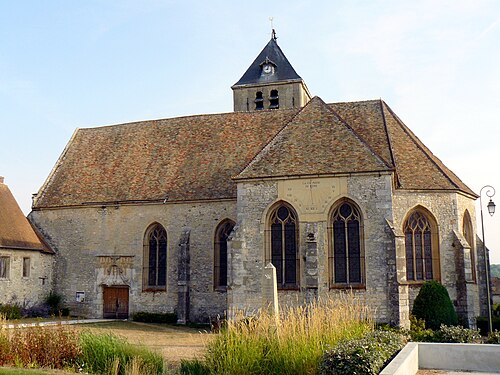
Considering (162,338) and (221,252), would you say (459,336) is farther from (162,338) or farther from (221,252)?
(221,252)

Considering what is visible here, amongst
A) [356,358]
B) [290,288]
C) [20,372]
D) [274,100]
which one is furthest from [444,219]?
[20,372]

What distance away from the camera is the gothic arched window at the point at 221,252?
2245 cm

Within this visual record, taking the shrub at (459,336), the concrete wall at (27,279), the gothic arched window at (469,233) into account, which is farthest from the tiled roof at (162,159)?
the shrub at (459,336)

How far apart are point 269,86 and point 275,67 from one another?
1.56 meters

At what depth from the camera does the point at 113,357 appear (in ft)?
35.5

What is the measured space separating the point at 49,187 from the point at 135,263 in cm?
638

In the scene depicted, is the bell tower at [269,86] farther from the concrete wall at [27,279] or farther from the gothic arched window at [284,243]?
the concrete wall at [27,279]

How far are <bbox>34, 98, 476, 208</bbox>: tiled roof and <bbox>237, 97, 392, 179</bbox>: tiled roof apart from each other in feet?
0.12

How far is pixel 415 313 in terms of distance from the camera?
18.1 metres

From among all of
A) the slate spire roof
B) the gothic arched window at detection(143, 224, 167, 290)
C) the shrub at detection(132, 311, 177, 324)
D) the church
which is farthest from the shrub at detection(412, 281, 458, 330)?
the slate spire roof

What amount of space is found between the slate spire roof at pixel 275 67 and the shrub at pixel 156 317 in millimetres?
15447

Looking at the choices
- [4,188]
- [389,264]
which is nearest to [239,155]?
[389,264]

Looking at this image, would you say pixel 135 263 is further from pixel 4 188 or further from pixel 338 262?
pixel 338 262

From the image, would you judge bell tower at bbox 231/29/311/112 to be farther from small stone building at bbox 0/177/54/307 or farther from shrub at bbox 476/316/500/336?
shrub at bbox 476/316/500/336
